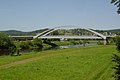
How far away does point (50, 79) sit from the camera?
2412cm

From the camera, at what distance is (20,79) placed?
24.3 m

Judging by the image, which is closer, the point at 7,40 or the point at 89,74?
the point at 89,74

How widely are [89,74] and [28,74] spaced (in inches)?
234

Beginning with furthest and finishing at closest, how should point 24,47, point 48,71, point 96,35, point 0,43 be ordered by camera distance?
point 96,35
point 24,47
point 0,43
point 48,71

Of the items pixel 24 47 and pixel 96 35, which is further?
pixel 96 35

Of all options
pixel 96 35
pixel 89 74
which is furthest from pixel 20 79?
pixel 96 35

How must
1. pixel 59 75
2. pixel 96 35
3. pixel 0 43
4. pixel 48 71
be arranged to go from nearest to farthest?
1. pixel 59 75
2. pixel 48 71
3. pixel 0 43
4. pixel 96 35

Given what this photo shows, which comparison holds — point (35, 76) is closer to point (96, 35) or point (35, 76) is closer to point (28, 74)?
point (28, 74)

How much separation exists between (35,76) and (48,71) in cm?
283

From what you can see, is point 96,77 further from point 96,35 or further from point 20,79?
point 96,35

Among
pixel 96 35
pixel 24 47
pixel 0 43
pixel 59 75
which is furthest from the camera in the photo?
pixel 96 35

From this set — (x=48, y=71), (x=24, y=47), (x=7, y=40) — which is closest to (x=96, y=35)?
(x=24, y=47)

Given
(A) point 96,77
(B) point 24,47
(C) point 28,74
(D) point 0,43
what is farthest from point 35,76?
(B) point 24,47

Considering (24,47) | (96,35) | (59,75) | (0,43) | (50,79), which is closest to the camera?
(50,79)
